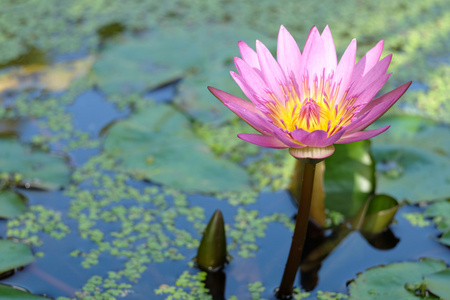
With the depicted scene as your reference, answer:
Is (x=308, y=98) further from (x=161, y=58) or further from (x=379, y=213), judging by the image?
(x=161, y=58)

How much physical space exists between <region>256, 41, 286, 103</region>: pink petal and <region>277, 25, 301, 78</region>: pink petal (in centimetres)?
4

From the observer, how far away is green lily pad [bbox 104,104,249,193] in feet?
7.77

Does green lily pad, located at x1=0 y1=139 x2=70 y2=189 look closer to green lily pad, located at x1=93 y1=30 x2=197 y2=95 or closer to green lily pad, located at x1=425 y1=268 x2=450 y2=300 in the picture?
green lily pad, located at x1=93 y1=30 x2=197 y2=95

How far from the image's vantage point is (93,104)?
296 cm

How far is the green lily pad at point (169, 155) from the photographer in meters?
2.37

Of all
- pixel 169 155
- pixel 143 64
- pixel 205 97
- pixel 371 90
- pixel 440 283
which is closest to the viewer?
pixel 371 90

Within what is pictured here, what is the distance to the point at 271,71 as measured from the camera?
1.54 metres

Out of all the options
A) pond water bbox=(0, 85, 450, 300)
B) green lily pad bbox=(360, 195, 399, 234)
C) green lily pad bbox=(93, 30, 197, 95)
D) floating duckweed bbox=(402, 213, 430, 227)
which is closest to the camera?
pond water bbox=(0, 85, 450, 300)

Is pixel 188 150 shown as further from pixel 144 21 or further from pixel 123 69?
pixel 144 21

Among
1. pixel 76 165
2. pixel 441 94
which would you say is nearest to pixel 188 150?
pixel 76 165

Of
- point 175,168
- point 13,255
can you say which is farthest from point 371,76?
point 13,255

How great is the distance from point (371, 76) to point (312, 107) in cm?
20

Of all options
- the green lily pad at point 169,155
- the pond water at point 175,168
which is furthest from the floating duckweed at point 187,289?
the green lily pad at point 169,155

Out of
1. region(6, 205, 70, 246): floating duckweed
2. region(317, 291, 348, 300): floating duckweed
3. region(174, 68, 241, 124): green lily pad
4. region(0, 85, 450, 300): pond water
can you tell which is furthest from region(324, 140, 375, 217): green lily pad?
region(6, 205, 70, 246): floating duckweed
